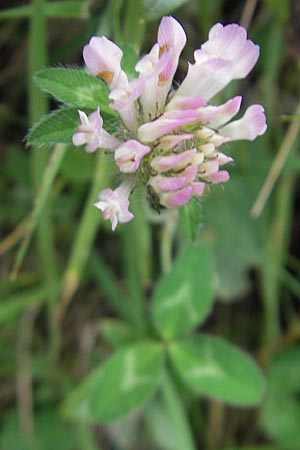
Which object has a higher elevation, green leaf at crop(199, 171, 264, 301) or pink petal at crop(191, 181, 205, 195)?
pink petal at crop(191, 181, 205, 195)

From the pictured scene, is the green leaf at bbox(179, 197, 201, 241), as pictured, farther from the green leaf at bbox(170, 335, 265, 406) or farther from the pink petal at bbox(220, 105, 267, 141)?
the green leaf at bbox(170, 335, 265, 406)

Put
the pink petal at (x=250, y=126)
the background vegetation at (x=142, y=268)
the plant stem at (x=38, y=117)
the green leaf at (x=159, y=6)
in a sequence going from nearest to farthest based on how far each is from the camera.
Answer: the pink petal at (x=250, y=126) → the green leaf at (x=159, y=6) → the plant stem at (x=38, y=117) → the background vegetation at (x=142, y=268)

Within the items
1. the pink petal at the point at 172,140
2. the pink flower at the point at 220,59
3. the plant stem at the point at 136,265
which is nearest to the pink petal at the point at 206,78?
the pink flower at the point at 220,59

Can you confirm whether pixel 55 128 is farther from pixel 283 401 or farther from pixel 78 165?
pixel 283 401

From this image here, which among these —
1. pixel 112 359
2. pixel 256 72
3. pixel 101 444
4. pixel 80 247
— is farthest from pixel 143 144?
pixel 101 444

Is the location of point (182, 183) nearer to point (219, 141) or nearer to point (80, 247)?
point (219, 141)

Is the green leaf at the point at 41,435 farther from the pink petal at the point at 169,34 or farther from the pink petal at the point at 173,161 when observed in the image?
the pink petal at the point at 169,34

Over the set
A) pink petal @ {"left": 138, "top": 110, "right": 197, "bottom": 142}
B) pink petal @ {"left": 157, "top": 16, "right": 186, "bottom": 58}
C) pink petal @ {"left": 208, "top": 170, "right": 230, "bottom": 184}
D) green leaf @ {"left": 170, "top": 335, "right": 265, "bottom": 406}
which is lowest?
green leaf @ {"left": 170, "top": 335, "right": 265, "bottom": 406}

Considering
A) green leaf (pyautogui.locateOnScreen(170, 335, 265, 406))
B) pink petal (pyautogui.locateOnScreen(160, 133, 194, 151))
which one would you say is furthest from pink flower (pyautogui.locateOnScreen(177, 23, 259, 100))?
green leaf (pyautogui.locateOnScreen(170, 335, 265, 406))
